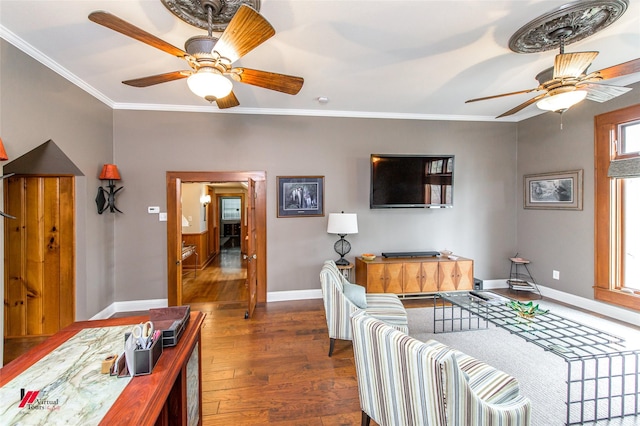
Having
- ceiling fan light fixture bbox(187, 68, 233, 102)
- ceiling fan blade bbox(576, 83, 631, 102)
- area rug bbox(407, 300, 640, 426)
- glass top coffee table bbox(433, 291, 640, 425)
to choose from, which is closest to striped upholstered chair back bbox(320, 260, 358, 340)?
area rug bbox(407, 300, 640, 426)

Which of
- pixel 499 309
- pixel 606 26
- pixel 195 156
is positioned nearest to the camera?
pixel 606 26

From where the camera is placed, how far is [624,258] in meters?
3.47

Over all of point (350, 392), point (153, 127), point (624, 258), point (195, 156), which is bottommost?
point (350, 392)

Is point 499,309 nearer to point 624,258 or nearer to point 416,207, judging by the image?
point 416,207

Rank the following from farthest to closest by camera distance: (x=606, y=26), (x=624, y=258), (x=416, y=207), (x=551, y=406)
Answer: (x=416, y=207), (x=624, y=258), (x=606, y=26), (x=551, y=406)

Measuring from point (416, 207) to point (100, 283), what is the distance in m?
4.68

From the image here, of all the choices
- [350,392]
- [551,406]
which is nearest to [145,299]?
[350,392]

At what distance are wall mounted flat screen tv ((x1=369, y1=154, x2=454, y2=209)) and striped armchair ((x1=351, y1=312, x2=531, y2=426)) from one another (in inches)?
112

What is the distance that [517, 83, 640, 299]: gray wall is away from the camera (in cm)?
371

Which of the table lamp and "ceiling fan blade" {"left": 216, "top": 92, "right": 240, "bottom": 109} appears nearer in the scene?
"ceiling fan blade" {"left": 216, "top": 92, "right": 240, "bottom": 109}

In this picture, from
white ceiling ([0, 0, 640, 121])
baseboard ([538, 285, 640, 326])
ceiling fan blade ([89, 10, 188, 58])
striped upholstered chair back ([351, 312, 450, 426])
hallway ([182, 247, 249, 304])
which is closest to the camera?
striped upholstered chair back ([351, 312, 450, 426])

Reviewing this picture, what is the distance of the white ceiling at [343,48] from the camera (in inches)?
81.3

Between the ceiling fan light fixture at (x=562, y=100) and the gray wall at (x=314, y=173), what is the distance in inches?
83.4

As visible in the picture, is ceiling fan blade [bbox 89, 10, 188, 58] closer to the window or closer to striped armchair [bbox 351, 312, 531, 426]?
striped armchair [bbox 351, 312, 531, 426]
